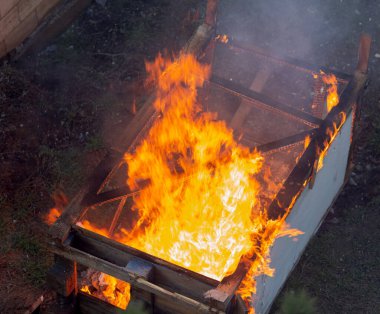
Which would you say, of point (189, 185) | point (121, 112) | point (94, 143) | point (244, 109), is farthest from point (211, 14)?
point (94, 143)

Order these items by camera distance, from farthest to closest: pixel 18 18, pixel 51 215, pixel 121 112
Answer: pixel 18 18 < pixel 121 112 < pixel 51 215

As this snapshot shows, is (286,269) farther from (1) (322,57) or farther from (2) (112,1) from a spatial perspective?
(2) (112,1)

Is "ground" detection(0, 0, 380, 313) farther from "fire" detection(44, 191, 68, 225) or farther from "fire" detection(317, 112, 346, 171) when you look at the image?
"fire" detection(317, 112, 346, 171)

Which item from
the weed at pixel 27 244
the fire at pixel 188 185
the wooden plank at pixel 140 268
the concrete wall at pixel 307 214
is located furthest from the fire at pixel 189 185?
the weed at pixel 27 244

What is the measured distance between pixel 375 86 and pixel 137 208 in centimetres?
400

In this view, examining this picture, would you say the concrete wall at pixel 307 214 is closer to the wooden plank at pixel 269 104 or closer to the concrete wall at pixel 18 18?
the wooden plank at pixel 269 104

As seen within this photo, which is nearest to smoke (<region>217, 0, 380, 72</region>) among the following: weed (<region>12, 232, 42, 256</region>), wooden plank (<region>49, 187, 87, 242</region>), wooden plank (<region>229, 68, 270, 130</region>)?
wooden plank (<region>229, 68, 270, 130</region>)

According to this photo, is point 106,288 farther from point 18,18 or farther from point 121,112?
point 18,18

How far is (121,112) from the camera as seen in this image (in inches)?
316

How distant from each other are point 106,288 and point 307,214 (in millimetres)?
2118

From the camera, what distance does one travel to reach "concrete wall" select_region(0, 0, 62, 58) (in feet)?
25.9

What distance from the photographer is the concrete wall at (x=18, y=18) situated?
790 cm

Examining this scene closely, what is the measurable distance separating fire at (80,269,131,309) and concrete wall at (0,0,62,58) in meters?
3.82

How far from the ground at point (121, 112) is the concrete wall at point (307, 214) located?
14.3 inches
